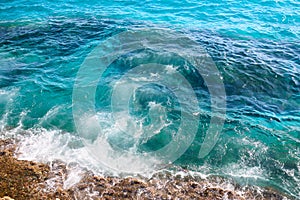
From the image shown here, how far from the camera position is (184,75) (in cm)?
1541

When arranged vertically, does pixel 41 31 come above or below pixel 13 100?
above

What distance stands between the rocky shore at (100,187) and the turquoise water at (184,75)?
646 millimetres

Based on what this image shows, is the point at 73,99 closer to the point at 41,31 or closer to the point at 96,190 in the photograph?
the point at 96,190

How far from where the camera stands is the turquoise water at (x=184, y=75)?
11.1m

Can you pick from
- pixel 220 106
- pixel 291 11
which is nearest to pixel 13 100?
pixel 220 106

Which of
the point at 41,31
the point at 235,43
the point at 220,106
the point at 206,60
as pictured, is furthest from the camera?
the point at 41,31

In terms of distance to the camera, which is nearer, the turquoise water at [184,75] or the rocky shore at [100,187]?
the rocky shore at [100,187]

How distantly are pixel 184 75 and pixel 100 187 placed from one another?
8.19m

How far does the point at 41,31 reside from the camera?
20516 millimetres

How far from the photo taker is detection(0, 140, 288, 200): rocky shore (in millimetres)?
9062

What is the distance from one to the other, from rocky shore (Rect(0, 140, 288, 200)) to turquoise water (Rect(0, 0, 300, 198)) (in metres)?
0.65

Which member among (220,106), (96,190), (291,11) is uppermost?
(291,11)

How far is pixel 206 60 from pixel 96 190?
10.5 metres

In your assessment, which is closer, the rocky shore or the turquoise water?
the rocky shore
